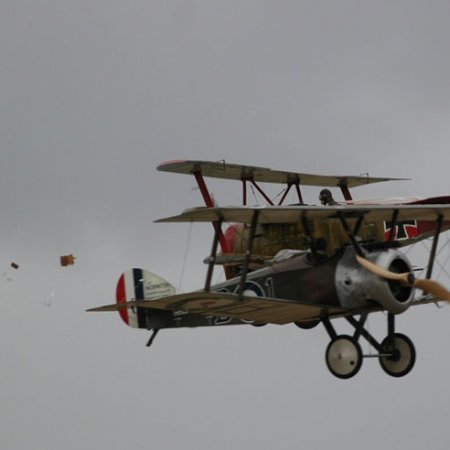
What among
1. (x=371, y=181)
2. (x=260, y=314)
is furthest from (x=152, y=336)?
(x=371, y=181)

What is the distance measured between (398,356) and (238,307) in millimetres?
3199

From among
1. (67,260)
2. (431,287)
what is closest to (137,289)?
(67,260)

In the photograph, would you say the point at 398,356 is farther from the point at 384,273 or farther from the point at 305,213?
the point at 305,213

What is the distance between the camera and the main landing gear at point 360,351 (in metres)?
22.5

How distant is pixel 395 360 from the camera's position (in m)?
23.2

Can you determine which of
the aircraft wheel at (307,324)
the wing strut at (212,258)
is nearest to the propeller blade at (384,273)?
the wing strut at (212,258)

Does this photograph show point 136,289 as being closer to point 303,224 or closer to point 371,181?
point 303,224

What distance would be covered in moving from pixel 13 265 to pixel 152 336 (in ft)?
14.0

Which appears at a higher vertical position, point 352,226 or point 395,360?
point 352,226

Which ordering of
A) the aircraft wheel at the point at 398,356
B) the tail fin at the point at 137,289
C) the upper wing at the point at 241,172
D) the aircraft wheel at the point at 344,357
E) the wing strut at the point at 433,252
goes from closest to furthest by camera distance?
the aircraft wheel at the point at 344,357
the wing strut at the point at 433,252
the aircraft wheel at the point at 398,356
the tail fin at the point at 137,289
the upper wing at the point at 241,172

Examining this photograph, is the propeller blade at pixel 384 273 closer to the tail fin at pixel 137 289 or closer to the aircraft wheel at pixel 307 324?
the aircraft wheel at pixel 307 324

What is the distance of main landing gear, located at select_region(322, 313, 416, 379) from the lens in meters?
22.5

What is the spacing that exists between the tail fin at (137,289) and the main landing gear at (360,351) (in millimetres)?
4697

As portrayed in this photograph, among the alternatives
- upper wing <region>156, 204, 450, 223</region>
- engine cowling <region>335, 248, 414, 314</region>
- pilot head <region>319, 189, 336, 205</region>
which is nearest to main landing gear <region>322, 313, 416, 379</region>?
engine cowling <region>335, 248, 414, 314</region>
